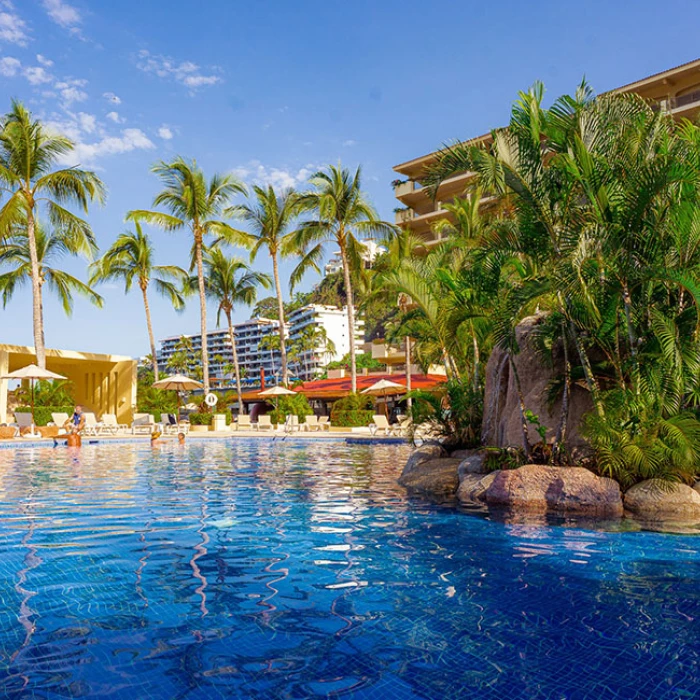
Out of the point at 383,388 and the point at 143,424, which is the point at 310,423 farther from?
the point at 143,424

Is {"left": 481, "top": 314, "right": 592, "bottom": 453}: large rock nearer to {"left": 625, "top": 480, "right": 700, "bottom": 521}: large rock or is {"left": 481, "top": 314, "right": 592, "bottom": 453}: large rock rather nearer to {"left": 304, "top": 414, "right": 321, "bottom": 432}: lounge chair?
{"left": 625, "top": 480, "right": 700, "bottom": 521}: large rock

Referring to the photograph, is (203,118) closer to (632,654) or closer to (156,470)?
(156,470)

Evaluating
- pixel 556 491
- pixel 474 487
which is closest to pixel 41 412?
pixel 474 487

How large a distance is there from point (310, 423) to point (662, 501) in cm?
2067

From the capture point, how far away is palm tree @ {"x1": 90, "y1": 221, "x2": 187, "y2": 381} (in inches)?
1331

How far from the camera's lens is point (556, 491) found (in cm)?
786

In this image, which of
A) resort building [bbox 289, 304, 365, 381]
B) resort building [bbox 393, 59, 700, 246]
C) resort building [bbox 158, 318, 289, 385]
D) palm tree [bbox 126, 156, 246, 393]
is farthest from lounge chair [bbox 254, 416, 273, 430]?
resort building [bbox 158, 318, 289, 385]

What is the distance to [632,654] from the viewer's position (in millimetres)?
3352

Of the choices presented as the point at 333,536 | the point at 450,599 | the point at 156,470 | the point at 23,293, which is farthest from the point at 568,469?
the point at 23,293

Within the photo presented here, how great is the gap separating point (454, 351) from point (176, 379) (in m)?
17.6

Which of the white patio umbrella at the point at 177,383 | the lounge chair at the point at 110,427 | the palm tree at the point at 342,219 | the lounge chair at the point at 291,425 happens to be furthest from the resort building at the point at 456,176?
the lounge chair at the point at 110,427

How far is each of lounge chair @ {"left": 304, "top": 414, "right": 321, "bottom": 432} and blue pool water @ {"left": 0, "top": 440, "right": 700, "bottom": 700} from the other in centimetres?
1859

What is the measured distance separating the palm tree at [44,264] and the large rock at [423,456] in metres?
19.2

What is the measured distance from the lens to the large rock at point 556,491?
7.60 metres
